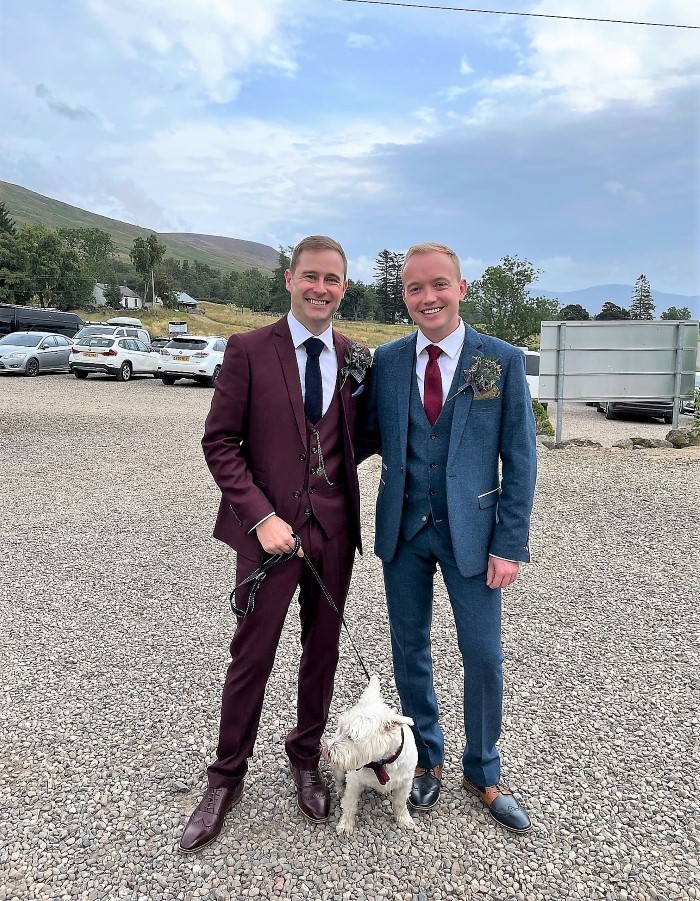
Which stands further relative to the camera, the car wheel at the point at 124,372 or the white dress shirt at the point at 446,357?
the car wheel at the point at 124,372

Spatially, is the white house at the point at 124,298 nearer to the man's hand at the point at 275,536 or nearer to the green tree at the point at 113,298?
the green tree at the point at 113,298

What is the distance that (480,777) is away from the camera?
2639mm

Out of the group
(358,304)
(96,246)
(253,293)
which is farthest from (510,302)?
(96,246)

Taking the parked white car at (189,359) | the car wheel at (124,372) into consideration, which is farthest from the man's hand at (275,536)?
the car wheel at (124,372)

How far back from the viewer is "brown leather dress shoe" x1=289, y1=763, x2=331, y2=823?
A: 2.58m

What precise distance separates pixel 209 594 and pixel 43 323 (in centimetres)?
2730

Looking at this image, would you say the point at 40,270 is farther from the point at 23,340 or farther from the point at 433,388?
the point at 433,388

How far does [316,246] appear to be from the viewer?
2375mm

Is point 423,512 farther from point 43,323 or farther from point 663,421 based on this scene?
point 43,323

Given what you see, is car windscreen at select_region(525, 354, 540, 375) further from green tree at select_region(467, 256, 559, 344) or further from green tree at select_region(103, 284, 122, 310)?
green tree at select_region(103, 284, 122, 310)

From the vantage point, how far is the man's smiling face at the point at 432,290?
2383 millimetres

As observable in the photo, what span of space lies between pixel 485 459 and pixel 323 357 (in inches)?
29.4

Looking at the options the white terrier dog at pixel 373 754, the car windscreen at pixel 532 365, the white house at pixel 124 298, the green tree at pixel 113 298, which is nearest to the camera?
the white terrier dog at pixel 373 754

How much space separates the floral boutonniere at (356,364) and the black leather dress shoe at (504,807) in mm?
1779
